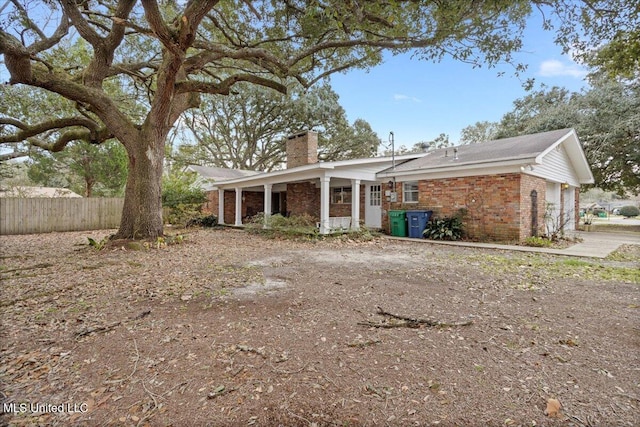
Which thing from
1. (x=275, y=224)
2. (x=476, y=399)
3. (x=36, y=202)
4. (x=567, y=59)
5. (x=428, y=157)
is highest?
(x=567, y=59)

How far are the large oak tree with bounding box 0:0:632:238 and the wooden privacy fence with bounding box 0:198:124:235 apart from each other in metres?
3.00

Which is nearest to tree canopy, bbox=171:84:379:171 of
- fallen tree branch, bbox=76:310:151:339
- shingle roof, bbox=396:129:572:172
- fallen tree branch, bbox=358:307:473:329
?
shingle roof, bbox=396:129:572:172

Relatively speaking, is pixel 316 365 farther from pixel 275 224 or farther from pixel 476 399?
pixel 275 224

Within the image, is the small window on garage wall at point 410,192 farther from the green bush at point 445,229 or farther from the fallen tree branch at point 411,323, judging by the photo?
the fallen tree branch at point 411,323

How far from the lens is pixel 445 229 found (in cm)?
996

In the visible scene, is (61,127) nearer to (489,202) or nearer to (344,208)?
(344,208)

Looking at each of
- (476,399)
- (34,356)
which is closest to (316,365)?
(476,399)

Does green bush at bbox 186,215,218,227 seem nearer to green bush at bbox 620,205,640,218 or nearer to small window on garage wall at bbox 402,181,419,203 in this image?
small window on garage wall at bbox 402,181,419,203

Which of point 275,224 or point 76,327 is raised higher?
point 275,224

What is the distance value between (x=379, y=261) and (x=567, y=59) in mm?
6032

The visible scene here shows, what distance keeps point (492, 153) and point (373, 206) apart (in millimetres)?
4903

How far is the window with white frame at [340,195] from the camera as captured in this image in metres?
13.8

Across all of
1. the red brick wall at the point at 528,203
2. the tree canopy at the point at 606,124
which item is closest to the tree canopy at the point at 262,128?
the tree canopy at the point at 606,124

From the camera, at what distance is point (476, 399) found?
192cm
